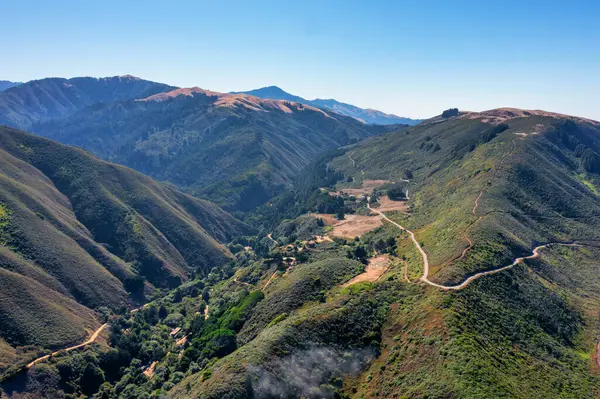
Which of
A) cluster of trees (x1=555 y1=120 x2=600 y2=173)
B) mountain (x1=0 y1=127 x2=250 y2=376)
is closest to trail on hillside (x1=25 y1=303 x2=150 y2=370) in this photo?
mountain (x1=0 y1=127 x2=250 y2=376)

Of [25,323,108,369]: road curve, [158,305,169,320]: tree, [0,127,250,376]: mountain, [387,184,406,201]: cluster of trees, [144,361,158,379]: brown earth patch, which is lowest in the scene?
[144,361,158,379]: brown earth patch

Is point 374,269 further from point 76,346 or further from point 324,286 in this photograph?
point 76,346

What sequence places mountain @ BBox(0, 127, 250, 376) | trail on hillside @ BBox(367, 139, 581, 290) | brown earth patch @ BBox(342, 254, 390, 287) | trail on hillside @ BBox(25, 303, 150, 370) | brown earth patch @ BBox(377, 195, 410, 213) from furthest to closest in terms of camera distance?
brown earth patch @ BBox(377, 195, 410, 213), mountain @ BBox(0, 127, 250, 376), brown earth patch @ BBox(342, 254, 390, 287), trail on hillside @ BBox(25, 303, 150, 370), trail on hillside @ BBox(367, 139, 581, 290)

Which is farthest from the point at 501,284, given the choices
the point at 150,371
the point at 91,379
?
the point at 91,379

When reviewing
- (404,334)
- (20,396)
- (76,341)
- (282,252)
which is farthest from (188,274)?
(404,334)

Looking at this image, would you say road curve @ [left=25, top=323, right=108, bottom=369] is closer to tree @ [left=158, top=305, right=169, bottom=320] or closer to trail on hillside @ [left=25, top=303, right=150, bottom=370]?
trail on hillside @ [left=25, top=303, right=150, bottom=370]

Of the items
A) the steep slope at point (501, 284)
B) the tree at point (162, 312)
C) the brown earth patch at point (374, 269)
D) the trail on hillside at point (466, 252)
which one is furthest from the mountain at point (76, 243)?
the trail on hillside at point (466, 252)

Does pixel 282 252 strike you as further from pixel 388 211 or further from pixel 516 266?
pixel 516 266

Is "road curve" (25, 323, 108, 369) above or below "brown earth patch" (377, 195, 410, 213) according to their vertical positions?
below

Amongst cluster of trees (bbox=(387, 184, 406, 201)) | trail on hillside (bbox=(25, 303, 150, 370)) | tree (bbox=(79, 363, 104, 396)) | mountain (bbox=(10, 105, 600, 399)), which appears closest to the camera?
mountain (bbox=(10, 105, 600, 399))
